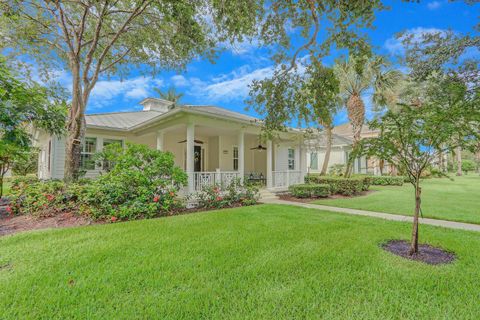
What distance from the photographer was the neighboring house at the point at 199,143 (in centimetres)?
899

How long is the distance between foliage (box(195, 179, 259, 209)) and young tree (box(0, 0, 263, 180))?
14.4 feet

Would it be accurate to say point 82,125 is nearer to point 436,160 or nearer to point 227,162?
point 227,162

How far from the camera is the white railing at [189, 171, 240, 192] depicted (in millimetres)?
8984

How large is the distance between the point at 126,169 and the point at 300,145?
9887 mm

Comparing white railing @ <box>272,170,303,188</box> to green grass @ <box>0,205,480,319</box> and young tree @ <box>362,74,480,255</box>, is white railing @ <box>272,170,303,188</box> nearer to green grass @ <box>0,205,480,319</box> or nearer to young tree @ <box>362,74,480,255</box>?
green grass @ <box>0,205,480,319</box>

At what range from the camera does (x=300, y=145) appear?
1370 cm

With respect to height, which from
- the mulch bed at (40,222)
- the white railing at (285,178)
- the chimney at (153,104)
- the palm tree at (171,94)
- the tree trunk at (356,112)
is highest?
the palm tree at (171,94)

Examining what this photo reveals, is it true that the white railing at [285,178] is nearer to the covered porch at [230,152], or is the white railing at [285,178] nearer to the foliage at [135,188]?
the covered porch at [230,152]

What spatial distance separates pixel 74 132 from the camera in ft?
25.5

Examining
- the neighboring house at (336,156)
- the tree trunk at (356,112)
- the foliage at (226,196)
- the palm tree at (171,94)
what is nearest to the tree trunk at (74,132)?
the foliage at (226,196)

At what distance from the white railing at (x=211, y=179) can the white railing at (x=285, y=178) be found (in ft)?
9.35

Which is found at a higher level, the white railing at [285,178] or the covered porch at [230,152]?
the covered porch at [230,152]

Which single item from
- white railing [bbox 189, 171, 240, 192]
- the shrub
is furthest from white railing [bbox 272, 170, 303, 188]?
white railing [bbox 189, 171, 240, 192]

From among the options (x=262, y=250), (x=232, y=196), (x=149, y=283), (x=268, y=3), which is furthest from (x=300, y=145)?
(x=149, y=283)
